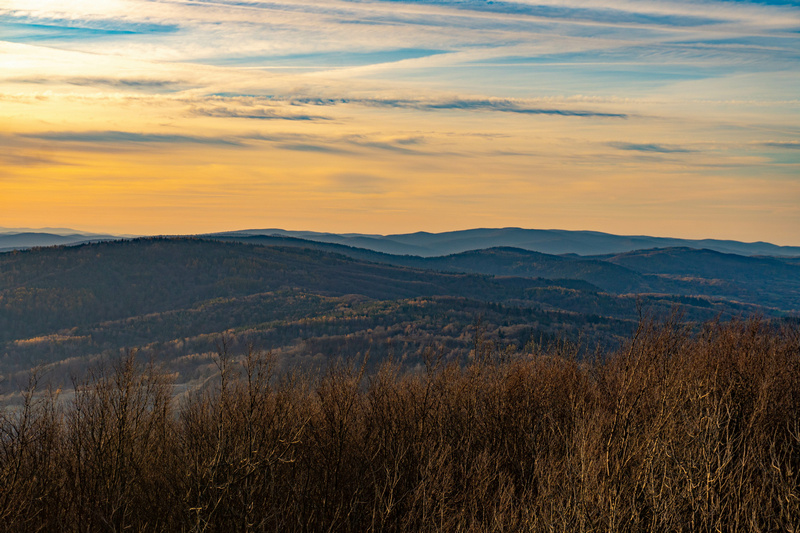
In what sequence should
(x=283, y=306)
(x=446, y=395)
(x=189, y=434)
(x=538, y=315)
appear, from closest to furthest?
1. (x=189, y=434)
2. (x=446, y=395)
3. (x=538, y=315)
4. (x=283, y=306)

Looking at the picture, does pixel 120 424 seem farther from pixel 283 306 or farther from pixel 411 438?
pixel 283 306

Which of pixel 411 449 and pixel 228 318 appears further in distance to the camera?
pixel 228 318

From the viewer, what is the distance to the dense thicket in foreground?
38.1ft

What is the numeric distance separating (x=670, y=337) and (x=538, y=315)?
112 metres

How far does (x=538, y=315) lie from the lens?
5315 inches

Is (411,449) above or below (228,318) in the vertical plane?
above

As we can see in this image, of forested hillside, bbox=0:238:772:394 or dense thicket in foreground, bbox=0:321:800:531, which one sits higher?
dense thicket in foreground, bbox=0:321:800:531

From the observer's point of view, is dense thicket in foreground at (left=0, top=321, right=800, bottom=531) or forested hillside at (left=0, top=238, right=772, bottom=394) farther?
forested hillside at (left=0, top=238, right=772, bottom=394)

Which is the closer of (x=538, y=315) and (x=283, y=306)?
(x=538, y=315)

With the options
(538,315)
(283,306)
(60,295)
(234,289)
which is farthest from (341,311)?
(60,295)

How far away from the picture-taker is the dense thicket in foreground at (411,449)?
11617 millimetres

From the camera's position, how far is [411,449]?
1981 cm

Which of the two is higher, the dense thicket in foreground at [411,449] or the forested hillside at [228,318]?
the dense thicket in foreground at [411,449]

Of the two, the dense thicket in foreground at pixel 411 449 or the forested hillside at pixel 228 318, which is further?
the forested hillside at pixel 228 318
